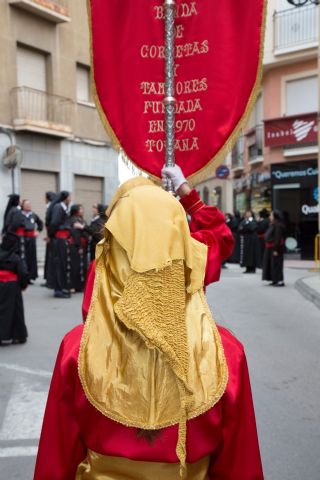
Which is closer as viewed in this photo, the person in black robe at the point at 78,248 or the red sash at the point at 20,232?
the person in black robe at the point at 78,248

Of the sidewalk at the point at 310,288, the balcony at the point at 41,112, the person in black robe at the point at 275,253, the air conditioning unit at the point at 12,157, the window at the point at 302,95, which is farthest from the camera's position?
the window at the point at 302,95

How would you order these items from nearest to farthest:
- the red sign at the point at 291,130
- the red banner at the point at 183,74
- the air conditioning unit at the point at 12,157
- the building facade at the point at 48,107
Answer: the red banner at the point at 183,74
the air conditioning unit at the point at 12,157
the building facade at the point at 48,107
the red sign at the point at 291,130

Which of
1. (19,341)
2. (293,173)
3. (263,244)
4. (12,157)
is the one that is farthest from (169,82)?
(293,173)

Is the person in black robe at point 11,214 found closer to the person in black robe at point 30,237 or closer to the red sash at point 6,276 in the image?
the person in black robe at point 30,237

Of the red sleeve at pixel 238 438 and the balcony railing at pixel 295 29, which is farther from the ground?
the balcony railing at pixel 295 29

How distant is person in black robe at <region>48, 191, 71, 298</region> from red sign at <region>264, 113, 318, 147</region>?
45.7ft

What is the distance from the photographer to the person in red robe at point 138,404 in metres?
1.73

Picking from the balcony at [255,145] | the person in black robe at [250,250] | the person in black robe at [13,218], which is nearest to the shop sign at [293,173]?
the balcony at [255,145]

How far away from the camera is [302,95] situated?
22922 millimetres

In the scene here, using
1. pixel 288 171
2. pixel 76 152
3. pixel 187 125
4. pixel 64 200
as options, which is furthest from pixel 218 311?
pixel 288 171

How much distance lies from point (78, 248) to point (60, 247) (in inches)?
16.1

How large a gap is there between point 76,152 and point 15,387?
15265 millimetres

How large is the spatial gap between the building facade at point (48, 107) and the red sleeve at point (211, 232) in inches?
580

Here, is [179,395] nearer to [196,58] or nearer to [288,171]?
[196,58]
